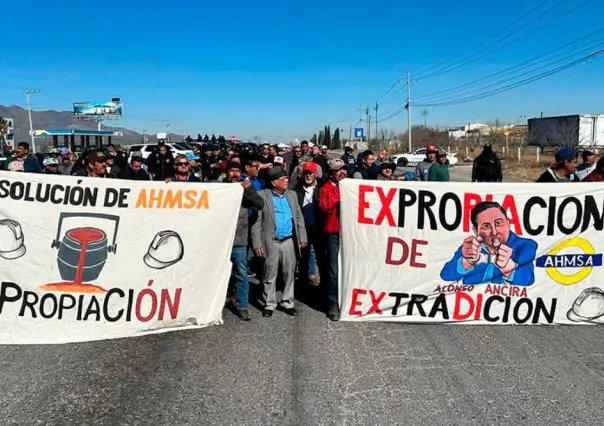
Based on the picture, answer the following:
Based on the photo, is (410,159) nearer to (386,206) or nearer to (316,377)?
(386,206)

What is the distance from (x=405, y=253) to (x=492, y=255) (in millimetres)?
908

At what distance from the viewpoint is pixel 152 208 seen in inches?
213

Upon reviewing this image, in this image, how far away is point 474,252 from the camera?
5641 millimetres

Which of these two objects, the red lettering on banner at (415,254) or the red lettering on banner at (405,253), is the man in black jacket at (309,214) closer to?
the red lettering on banner at (405,253)

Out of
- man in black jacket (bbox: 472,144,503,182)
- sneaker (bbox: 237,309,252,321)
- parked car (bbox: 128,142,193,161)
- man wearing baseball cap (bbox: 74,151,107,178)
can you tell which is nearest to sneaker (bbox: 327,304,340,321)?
sneaker (bbox: 237,309,252,321)

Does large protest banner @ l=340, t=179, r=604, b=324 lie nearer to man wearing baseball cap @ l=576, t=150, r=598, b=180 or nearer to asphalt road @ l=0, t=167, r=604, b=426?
asphalt road @ l=0, t=167, r=604, b=426

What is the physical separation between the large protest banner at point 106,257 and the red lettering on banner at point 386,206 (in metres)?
1.60

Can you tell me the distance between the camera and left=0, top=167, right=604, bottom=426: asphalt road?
3693mm

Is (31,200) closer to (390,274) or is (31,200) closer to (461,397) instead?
(390,274)

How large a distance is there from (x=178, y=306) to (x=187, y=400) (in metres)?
1.58

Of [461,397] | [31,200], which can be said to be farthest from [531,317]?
[31,200]

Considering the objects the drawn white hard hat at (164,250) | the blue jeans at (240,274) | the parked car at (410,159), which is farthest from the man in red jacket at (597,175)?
the parked car at (410,159)

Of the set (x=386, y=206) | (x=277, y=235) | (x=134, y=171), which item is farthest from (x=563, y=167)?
(x=134, y=171)

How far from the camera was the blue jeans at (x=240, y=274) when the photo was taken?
19.0 feet
